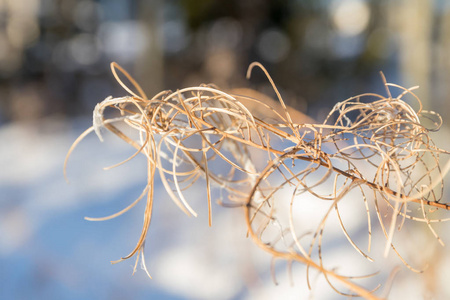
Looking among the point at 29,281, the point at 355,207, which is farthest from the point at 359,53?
the point at 29,281

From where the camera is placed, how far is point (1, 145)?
1.51 meters

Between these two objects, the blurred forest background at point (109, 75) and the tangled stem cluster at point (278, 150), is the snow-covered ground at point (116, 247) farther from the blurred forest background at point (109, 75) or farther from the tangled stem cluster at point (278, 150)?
the tangled stem cluster at point (278, 150)

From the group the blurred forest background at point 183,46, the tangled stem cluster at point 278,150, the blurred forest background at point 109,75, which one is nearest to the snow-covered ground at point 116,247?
the blurred forest background at point 109,75

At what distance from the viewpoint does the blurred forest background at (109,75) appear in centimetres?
84

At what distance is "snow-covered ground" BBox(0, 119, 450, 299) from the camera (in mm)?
649

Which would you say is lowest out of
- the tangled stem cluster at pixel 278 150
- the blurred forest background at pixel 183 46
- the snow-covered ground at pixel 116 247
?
the snow-covered ground at pixel 116 247

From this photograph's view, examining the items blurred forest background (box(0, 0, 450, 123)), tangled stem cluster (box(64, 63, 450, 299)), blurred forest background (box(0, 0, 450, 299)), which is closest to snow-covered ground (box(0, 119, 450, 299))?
blurred forest background (box(0, 0, 450, 299))

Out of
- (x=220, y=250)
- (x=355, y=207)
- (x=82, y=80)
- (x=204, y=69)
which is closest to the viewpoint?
(x=220, y=250)

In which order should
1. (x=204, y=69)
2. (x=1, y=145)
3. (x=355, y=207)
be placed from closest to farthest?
1. (x=355, y=207)
2. (x=1, y=145)
3. (x=204, y=69)

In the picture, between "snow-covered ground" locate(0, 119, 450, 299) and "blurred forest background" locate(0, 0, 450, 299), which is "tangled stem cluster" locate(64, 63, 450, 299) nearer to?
"snow-covered ground" locate(0, 119, 450, 299)

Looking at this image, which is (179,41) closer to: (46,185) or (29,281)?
(46,185)

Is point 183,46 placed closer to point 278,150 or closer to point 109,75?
point 109,75

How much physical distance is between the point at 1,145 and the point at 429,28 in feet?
4.70

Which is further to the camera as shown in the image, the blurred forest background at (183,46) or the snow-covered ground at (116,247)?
the blurred forest background at (183,46)
